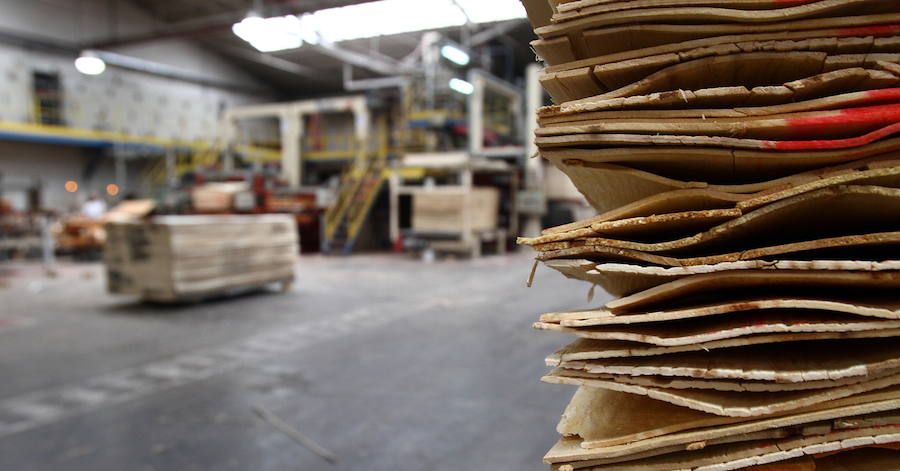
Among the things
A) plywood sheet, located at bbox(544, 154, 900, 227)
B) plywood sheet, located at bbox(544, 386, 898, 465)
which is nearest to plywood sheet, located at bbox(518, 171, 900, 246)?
plywood sheet, located at bbox(544, 154, 900, 227)

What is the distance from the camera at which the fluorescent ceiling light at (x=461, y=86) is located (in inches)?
527

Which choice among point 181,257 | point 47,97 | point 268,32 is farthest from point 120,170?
point 181,257

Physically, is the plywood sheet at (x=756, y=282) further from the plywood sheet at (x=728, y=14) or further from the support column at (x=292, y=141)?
the support column at (x=292, y=141)

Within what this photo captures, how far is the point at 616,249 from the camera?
1061 millimetres

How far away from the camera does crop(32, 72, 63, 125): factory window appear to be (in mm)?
17547

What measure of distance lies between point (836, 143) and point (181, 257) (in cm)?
708

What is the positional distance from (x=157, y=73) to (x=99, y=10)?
102 inches

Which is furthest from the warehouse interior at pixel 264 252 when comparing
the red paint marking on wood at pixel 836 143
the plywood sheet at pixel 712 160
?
the red paint marking on wood at pixel 836 143

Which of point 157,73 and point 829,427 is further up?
point 157,73

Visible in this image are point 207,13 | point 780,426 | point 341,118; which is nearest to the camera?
point 780,426

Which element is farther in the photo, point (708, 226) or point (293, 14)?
A: point (293, 14)

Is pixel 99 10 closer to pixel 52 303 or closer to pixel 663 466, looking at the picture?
pixel 52 303

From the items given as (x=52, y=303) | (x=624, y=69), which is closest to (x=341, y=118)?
(x=52, y=303)

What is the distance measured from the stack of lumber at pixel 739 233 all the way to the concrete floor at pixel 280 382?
6.47 ft
